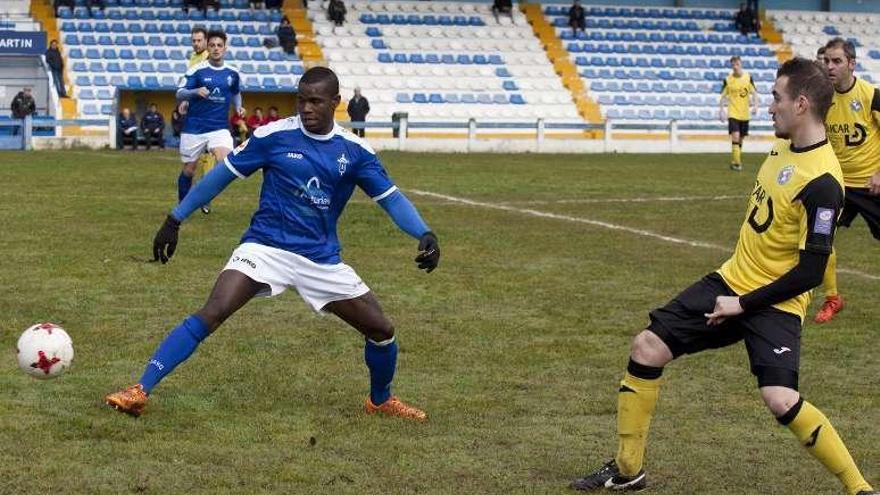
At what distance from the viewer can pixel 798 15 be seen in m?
49.5

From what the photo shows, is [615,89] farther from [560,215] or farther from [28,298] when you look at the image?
[28,298]

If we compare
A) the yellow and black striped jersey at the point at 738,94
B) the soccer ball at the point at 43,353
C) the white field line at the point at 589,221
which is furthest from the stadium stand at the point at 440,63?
the soccer ball at the point at 43,353

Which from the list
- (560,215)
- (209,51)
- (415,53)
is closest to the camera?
(209,51)

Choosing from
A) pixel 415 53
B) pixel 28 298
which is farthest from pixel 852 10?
pixel 28 298

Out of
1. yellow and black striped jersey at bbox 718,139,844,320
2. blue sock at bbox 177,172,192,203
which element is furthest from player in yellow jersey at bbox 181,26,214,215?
yellow and black striped jersey at bbox 718,139,844,320

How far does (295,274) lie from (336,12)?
3523 cm

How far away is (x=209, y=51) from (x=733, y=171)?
1476 cm

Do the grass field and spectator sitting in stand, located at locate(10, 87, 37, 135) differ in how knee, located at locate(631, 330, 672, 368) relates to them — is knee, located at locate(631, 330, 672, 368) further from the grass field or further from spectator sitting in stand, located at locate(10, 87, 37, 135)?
spectator sitting in stand, located at locate(10, 87, 37, 135)

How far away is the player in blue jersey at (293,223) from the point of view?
732 centimetres

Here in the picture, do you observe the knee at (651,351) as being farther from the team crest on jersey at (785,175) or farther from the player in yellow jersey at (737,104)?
the player in yellow jersey at (737,104)

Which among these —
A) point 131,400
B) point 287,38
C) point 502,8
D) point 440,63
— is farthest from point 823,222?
point 502,8

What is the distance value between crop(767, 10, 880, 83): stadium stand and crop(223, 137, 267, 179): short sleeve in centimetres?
4107

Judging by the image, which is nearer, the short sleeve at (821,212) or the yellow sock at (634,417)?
the short sleeve at (821,212)

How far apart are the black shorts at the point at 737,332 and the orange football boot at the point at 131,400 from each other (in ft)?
8.84
